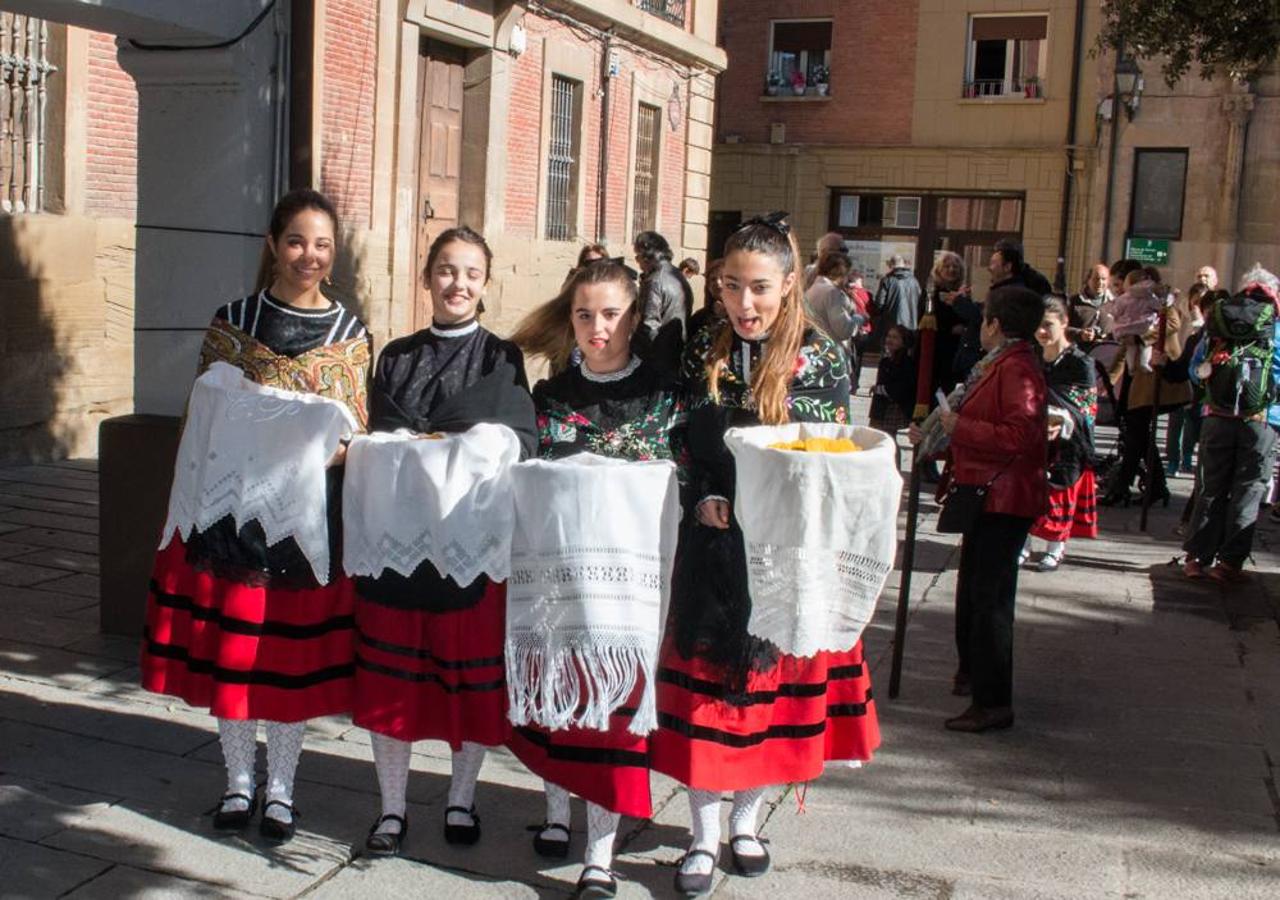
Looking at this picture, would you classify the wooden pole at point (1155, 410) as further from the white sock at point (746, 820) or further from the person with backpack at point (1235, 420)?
the white sock at point (746, 820)

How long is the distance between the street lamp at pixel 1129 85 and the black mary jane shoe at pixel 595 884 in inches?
915

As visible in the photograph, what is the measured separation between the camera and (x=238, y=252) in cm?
594

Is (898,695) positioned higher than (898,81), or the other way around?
(898,81)

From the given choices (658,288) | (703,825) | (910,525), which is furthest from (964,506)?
(658,288)

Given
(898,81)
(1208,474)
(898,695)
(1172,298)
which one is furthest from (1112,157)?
(898,695)

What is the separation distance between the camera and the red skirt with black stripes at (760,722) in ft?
12.9

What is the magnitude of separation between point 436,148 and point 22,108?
16.7 ft

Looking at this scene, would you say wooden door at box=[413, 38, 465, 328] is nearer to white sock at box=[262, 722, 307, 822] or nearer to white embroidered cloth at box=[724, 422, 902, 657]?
white sock at box=[262, 722, 307, 822]

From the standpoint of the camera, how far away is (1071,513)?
8703 millimetres

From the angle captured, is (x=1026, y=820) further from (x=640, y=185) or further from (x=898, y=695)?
(x=640, y=185)

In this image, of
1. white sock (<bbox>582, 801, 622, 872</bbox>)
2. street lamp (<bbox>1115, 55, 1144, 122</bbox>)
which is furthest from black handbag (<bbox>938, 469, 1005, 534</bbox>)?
street lamp (<bbox>1115, 55, 1144, 122</bbox>)

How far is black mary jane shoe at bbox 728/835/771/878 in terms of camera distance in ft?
13.8

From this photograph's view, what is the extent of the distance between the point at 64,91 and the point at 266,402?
782cm

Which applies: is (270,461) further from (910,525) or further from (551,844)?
(910,525)
